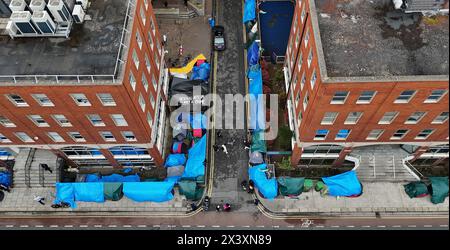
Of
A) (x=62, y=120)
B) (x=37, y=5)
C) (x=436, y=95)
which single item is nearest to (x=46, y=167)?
(x=62, y=120)

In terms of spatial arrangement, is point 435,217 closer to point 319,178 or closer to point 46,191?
point 319,178

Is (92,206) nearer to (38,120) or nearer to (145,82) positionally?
(38,120)

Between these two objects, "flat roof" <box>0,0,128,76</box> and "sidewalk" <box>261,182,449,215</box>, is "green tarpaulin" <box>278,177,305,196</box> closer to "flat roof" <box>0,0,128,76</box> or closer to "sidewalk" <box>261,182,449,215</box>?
"sidewalk" <box>261,182,449,215</box>

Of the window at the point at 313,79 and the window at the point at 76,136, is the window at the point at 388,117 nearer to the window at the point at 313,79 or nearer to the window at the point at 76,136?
the window at the point at 313,79

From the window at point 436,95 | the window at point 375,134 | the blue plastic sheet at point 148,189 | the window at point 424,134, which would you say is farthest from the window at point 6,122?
the window at point 424,134

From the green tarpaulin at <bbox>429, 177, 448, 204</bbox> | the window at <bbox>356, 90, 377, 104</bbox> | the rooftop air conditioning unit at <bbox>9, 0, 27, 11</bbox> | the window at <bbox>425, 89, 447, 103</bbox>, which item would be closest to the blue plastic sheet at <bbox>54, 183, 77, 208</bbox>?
the rooftop air conditioning unit at <bbox>9, 0, 27, 11</bbox>
